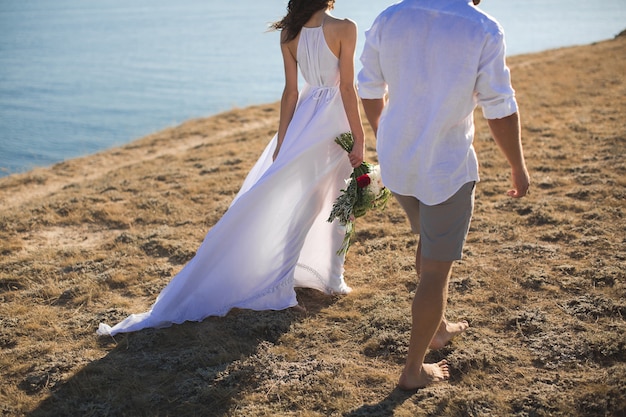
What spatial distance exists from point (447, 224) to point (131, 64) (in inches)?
710

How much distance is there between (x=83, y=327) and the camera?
12.4 ft

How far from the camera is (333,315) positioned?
12.3 feet

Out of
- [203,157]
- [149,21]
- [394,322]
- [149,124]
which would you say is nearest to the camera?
[394,322]

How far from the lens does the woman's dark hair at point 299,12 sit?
11.3 feet

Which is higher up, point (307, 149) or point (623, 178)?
point (307, 149)

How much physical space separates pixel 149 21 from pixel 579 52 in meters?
22.4

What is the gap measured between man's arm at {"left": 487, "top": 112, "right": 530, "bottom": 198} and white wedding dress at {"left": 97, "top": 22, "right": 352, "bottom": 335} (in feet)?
4.21

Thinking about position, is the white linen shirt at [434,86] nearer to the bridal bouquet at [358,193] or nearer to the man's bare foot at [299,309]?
the bridal bouquet at [358,193]

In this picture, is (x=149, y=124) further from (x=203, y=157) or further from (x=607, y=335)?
(x=607, y=335)

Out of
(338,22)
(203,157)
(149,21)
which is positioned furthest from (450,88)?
(149,21)

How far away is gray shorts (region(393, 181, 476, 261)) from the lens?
8.35 feet

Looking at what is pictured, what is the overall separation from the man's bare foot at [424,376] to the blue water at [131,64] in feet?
26.0

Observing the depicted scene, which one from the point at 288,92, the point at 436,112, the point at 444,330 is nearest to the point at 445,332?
the point at 444,330

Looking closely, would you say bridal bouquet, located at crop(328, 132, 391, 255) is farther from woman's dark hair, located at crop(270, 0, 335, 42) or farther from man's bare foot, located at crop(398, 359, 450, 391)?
man's bare foot, located at crop(398, 359, 450, 391)
